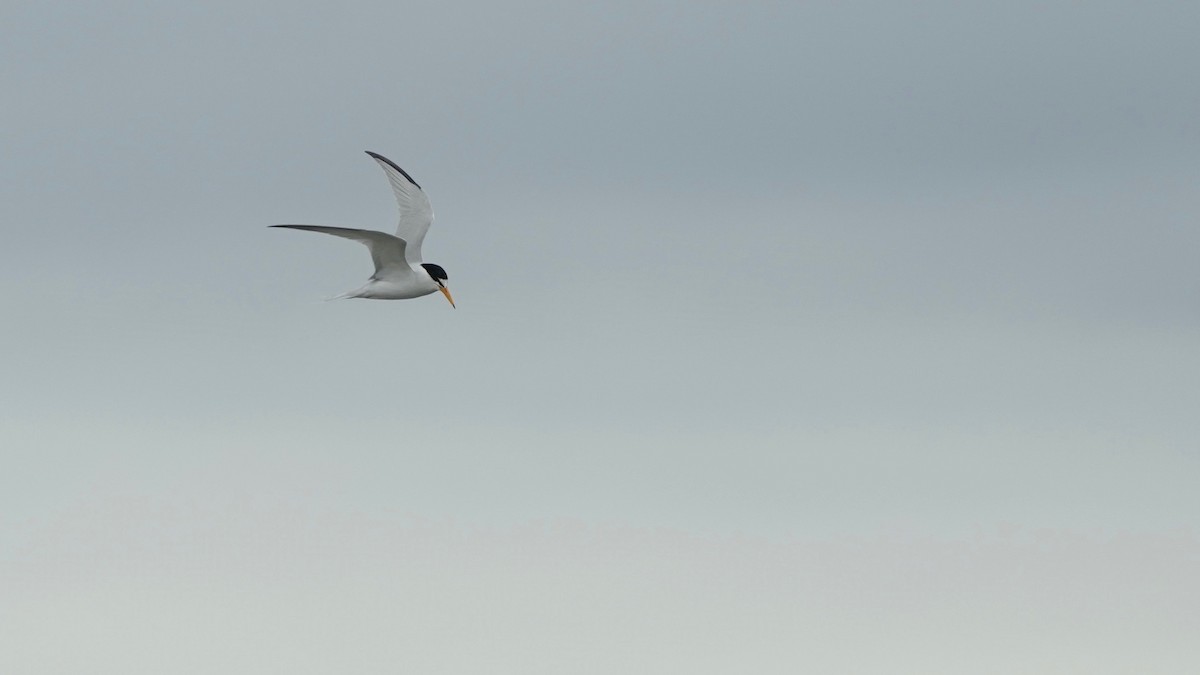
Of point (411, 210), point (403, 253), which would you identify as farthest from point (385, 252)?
point (411, 210)

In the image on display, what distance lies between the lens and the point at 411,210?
216ft

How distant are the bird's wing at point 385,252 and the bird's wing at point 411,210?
3.93 ft

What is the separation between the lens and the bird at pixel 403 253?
6288cm

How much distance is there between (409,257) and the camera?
65500 mm

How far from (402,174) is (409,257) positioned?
3.04 m

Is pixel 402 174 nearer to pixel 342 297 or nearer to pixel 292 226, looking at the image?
pixel 342 297

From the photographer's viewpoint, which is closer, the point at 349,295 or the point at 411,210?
the point at 349,295

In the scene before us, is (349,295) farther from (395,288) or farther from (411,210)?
(411,210)

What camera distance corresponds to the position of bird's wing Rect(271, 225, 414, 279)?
60278 mm

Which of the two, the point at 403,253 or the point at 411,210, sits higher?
the point at 411,210

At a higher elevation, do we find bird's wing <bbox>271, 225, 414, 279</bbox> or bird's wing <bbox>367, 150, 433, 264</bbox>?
bird's wing <bbox>367, 150, 433, 264</bbox>

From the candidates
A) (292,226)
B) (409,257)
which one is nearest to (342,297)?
(409,257)

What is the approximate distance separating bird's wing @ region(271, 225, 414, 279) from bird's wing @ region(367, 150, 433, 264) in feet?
3.93

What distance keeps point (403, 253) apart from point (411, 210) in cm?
302
